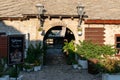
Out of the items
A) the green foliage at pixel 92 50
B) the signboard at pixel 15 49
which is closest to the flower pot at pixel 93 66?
the green foliage at pixel 92 50

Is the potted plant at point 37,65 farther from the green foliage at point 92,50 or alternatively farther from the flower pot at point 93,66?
the flower pot at point 93,66

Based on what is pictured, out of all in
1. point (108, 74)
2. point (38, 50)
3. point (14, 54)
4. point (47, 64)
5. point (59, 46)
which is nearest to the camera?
point (14, 54)

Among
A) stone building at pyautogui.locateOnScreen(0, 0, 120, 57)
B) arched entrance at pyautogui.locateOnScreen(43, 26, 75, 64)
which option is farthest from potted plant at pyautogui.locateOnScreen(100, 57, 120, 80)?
arched entrance at pyautogui.locateOnScreen(43, 26, 75, 64)

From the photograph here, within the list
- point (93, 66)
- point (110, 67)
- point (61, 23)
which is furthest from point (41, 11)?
point (110, 67)

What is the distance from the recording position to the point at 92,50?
892 inches

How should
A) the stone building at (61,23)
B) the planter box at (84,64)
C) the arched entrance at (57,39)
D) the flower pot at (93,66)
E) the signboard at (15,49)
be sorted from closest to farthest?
the signboard at (15,49)
the flower pot at (93,66)
the planter box at (84,64)
the stone building at (61,23)
the arched entrance at (57,39)

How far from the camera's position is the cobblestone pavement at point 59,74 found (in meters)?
18.8

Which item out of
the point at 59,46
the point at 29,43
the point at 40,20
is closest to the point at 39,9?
the point at 40,20

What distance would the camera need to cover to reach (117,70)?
1658cm

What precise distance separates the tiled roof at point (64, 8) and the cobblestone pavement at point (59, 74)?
408cm

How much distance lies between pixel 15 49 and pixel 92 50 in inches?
336

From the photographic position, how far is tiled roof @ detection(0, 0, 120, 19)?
24.1 m

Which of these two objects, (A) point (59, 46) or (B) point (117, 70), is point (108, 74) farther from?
(A) point (59, 46)

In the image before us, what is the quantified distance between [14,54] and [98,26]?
10035 mm
